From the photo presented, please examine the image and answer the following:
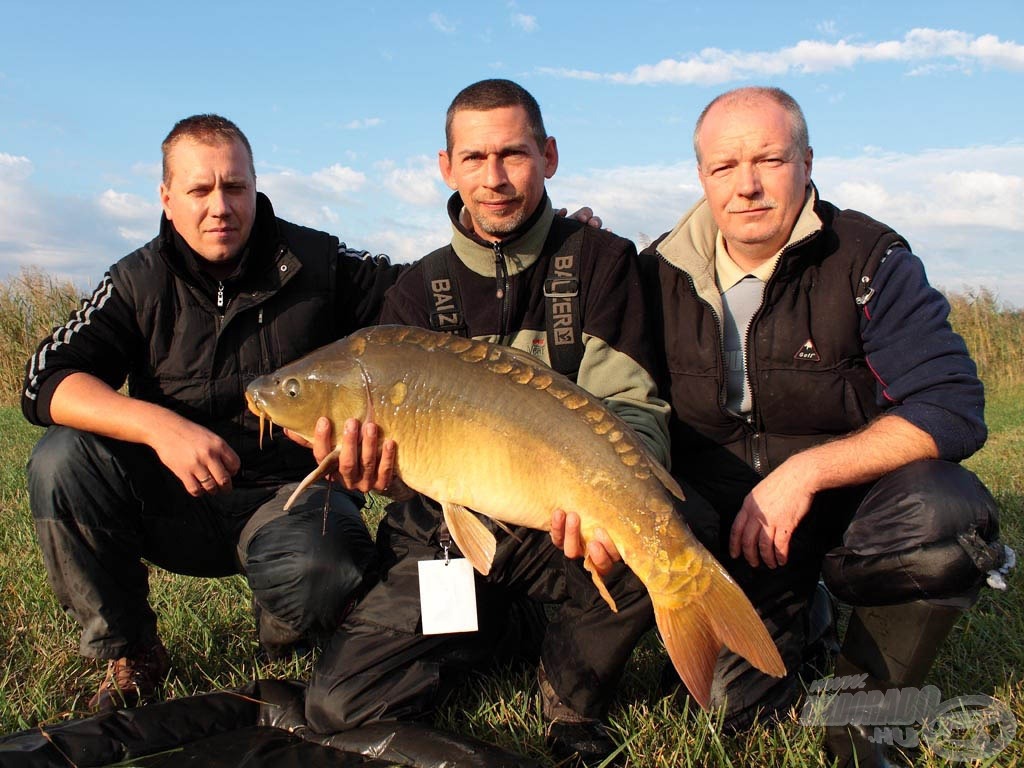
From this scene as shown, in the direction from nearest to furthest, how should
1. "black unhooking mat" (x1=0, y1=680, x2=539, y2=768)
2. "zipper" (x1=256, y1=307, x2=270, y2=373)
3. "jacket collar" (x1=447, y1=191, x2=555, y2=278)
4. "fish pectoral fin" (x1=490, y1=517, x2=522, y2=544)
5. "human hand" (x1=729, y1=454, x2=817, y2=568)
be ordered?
1. "black unhooking mat" (x1=0, y1=680, x2=539, y2=768)
2. "human hand" (x1=729, y1=454, x2=817, y2=568)
3. "fish pectoral fin" (x1=490, y1=517, x2=522, y2=544)
4. "jacket collar" (x1=447, y1=191, x2=555, y2=278)
5. "zipper" (x1=256, y1=307, x2=270, y2=373)

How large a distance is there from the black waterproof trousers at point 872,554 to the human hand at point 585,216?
4.08 ft

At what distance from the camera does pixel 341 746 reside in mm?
2830

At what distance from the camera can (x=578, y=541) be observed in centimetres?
266

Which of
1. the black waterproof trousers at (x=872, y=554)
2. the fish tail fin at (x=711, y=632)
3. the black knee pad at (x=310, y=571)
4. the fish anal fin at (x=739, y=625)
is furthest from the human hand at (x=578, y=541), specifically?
the black knee pad at (x=310, y=571)

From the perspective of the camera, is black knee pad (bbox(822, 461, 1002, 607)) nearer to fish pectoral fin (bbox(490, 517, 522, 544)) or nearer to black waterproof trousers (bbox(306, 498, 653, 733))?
black waterproof trousers (bbox(306, 498, 653, 733))

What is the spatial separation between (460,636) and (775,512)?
48.2 inches

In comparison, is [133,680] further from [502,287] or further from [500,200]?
[500,200]

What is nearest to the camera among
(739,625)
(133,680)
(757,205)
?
(739,625)

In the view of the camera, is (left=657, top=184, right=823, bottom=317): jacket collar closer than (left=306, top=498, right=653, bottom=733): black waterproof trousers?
No

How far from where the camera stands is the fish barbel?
96.7 inches

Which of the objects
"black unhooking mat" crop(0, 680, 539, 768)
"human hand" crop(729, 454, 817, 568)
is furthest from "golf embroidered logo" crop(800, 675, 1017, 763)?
"black unhooking mat" crop(0, 680, 539, 768)

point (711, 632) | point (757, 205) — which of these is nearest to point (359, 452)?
point (711, 632)

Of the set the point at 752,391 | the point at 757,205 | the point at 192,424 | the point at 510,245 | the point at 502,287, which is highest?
the point at 757,205

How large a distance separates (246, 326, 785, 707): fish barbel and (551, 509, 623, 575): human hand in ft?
0.07
